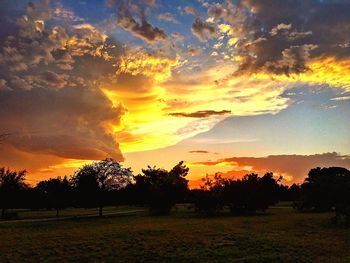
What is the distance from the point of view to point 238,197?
5725 cm

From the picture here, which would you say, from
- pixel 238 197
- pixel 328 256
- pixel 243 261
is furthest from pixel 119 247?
pixel 238 197

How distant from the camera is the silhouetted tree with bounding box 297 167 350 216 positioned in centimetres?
4499

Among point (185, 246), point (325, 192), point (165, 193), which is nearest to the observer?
point (185, 246)

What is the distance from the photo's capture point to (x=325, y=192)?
53.1 metres

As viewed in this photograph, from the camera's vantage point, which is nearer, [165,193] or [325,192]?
[325,192]

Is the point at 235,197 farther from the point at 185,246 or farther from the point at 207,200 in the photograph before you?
the point at 185,246

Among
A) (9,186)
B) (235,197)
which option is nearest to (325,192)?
(235,197)

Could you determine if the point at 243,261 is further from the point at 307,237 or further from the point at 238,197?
the point at 238,197

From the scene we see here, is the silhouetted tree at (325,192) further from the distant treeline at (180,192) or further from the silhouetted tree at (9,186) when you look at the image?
the silhouetted tree at (9,186)

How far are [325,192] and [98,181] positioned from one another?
33585mm

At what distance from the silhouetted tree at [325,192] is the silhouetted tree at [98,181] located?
88.9ft

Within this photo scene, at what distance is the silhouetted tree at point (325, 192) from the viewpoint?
4499 centimetres

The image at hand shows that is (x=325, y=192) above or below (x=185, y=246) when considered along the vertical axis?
above

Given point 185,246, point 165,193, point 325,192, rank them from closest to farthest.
A: point 185,246 < point 325,192 < point 165,193
